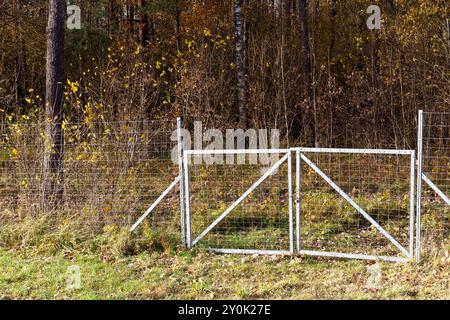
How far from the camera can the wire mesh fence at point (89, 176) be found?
754 cm

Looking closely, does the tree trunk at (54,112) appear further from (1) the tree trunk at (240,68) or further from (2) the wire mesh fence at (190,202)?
(1) the tree trunk at (240,68)

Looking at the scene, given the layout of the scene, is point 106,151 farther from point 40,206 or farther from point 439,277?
point 439,277

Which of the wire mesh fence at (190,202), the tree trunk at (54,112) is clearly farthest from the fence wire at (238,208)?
the tree trunk at (54,112)

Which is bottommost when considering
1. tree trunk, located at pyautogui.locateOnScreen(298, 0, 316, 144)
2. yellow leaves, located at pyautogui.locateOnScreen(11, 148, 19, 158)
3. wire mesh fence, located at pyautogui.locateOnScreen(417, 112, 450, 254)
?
wire mesh fence, located at pyautogui.locateOnScreen(417, 112, 450, 254)

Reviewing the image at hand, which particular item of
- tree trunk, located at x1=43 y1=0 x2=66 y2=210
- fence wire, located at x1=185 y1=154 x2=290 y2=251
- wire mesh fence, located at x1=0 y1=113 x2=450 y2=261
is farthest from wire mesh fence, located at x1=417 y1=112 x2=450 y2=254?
tree trunk, located at x1=43 y1=0 x2=66 y2=210

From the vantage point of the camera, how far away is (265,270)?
20.6 feet

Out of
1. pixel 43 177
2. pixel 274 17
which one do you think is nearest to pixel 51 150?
pixel 43 177

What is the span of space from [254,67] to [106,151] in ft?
23.0

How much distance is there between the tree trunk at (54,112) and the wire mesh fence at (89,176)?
94 millimetres

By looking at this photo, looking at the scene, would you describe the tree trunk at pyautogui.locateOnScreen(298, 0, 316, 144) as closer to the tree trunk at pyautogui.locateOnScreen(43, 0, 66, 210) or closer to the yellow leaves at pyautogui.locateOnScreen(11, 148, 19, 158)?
the tree trunk at pyautogui.locateOnScreen(43, 0, 66, 210)

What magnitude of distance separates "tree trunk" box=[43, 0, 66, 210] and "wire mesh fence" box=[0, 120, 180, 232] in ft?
0.31

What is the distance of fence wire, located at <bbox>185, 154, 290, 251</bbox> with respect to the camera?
738 cm

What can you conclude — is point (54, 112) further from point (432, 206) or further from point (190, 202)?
point (432, 206)

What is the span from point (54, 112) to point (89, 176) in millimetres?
1565
